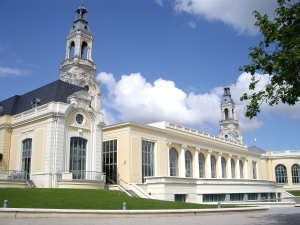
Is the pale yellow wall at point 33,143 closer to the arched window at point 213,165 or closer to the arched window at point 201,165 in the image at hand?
the arched window at point 201,165

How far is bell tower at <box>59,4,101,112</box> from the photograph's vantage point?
61.2 metres

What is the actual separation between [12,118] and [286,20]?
1305 inches

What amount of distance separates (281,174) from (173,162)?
4087 cm

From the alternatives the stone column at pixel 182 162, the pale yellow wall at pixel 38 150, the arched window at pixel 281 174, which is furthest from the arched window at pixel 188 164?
the arched window at pixel 281 174

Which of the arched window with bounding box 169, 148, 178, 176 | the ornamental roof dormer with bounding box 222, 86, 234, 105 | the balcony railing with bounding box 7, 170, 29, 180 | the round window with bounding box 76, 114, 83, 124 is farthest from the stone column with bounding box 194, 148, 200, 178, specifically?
the ornamental roof dormer with bounding box 222, 86, 234, 105

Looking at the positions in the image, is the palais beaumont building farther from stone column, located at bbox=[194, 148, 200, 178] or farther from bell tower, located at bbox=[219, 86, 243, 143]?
bell tower, located at bbox=[219, 86, 243, 143]

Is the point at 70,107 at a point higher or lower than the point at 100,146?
higher

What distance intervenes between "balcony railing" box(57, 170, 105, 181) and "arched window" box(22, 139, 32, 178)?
499cm

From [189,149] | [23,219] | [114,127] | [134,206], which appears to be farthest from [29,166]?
[189,149]

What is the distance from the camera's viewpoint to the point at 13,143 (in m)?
38.9

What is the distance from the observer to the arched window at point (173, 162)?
4961 cm

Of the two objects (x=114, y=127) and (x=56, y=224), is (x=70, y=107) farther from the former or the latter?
(x=56, y=224)

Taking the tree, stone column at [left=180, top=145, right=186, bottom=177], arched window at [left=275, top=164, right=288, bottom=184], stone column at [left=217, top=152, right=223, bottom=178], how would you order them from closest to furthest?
the tree, stone column at [left=180, top=145, right=186, bottom=177], stone column at [left=217, top=152, right=223, bottom=178], arched window at [left=275, top=164, right=288, bottom=184]

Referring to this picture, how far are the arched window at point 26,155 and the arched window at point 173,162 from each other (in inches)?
817
